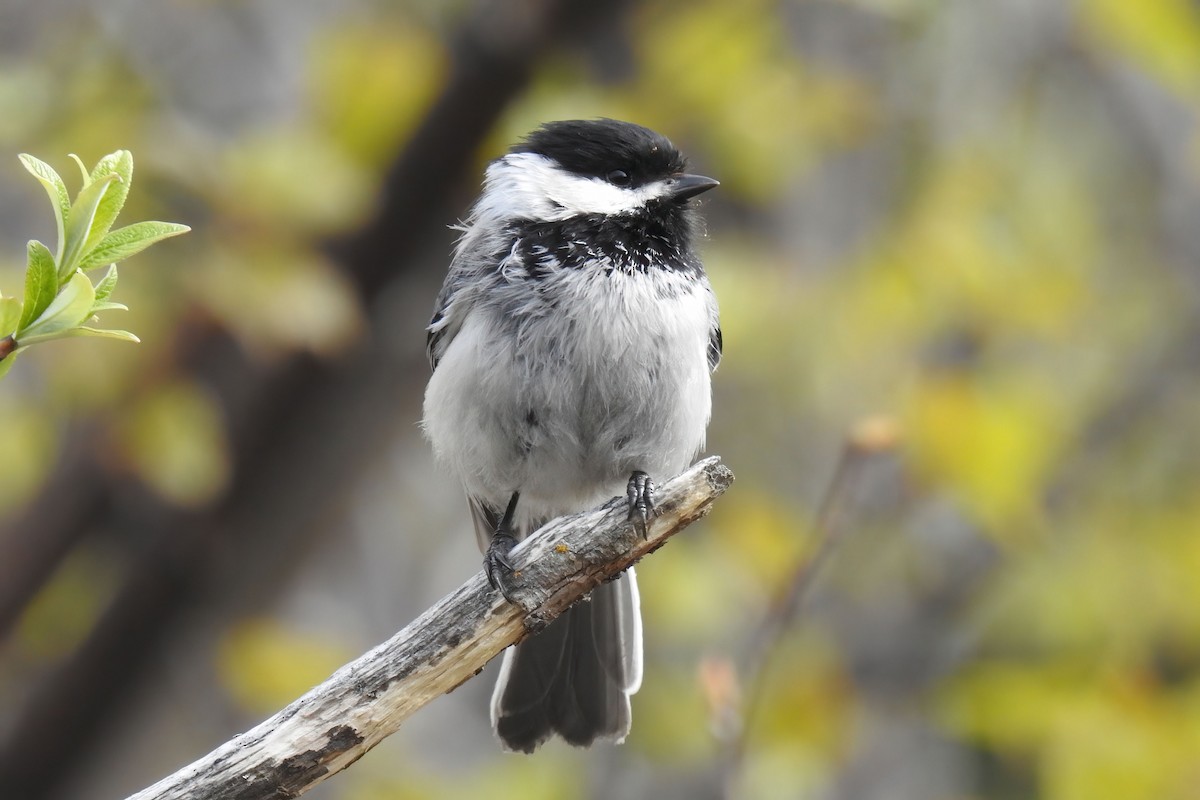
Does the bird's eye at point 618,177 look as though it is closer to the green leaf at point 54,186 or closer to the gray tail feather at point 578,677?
the gray tail feather at point 578,677

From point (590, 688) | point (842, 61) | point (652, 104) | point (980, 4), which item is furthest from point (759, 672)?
point (980, 4)

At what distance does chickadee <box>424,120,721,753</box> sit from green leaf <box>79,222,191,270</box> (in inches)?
55.1

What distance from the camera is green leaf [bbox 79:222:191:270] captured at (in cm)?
138

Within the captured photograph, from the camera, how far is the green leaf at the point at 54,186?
4.31 ft

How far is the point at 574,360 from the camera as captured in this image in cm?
289

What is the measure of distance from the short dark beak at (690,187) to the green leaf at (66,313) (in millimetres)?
1985

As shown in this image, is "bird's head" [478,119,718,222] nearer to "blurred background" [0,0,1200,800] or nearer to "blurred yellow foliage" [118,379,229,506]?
"blurred background" [0,0,1200,800]

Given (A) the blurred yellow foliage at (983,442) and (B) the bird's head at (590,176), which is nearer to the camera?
(B) the bird's head at (590,176)

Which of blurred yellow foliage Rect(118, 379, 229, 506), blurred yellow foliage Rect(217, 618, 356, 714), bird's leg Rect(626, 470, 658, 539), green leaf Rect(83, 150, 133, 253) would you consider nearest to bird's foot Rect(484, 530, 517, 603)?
bird's leg Rect(626, 470, 658, 539)

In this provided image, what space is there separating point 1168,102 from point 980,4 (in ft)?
3.88

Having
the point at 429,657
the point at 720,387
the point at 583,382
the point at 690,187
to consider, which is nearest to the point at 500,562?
the point at 429,657

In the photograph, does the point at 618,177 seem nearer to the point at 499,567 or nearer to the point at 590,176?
the point at 590,176

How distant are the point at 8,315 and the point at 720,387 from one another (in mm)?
5090

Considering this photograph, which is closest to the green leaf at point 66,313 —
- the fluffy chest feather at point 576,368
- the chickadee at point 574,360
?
the chickadee at point 574,360
